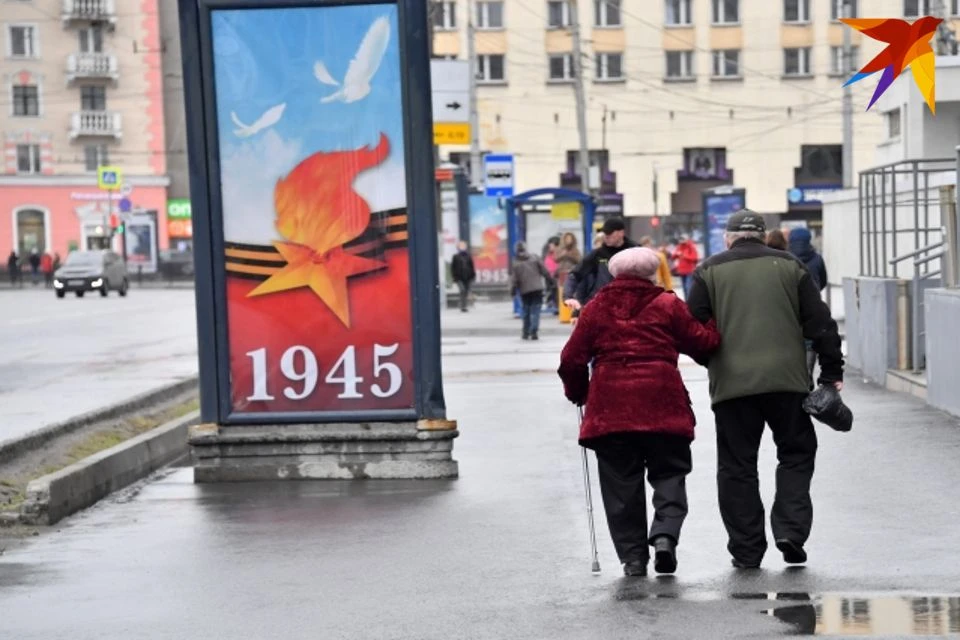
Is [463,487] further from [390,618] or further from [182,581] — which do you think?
[390,618]

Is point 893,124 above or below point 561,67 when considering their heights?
below

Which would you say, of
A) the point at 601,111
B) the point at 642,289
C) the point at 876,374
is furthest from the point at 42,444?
the point at 601,111

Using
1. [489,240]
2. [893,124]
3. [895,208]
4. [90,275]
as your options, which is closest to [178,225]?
[90,275]

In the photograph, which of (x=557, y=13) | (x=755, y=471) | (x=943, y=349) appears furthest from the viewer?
(x=557, y=13)

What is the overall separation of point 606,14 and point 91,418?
67629 millimetres

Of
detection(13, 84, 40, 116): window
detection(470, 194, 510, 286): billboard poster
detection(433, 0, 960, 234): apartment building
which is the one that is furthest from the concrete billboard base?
detection(13, 84, 40, 116): window

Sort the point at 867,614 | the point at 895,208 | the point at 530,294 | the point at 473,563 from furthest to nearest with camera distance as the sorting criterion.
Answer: the point at 530,294, the point at 895,208, the point at 473,563, the point at 867,614

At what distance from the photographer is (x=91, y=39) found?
285ft

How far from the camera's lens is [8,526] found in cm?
1080

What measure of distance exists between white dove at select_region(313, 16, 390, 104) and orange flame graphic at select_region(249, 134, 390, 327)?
1.07 feet

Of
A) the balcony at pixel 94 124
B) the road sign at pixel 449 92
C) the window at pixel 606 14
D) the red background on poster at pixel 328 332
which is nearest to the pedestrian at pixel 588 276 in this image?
the red background on poster at pixel 328 332

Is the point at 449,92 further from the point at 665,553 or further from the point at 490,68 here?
the point at 490,68

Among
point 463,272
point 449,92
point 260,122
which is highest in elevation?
point 449,92

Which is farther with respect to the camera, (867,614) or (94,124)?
(94,124)
